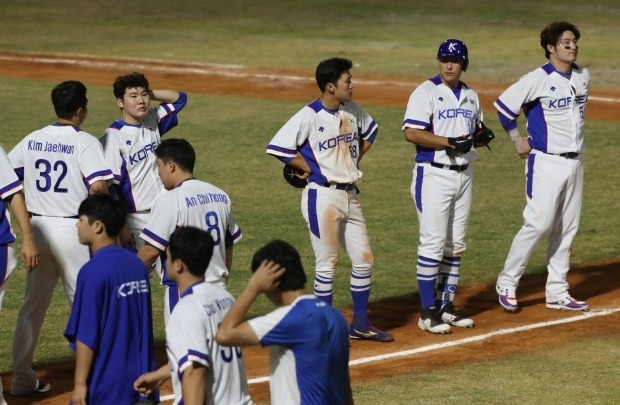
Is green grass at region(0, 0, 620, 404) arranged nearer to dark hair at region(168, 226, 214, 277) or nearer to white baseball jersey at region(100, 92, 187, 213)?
white baseball jersey at region(100, 92, 187, 213)

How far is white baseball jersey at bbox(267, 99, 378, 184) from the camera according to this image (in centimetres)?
880

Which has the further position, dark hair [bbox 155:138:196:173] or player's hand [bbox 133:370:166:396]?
dark hair [bbox 155:138:196:173]

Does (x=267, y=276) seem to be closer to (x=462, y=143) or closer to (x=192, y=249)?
(x=192, y=249)

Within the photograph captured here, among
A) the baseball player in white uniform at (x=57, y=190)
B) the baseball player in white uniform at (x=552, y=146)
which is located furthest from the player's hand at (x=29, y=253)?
the baseball player in white uniform at (x=552, y=146)

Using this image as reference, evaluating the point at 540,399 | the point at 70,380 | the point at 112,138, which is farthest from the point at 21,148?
the point at 540,399

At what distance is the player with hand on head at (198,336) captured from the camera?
17.3 ft

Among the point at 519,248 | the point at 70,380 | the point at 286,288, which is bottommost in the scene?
the point at 70,380

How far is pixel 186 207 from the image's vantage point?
21.9 ft

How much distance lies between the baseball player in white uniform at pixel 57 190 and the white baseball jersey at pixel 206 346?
2348 mm

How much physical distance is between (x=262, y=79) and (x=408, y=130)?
1335 cm

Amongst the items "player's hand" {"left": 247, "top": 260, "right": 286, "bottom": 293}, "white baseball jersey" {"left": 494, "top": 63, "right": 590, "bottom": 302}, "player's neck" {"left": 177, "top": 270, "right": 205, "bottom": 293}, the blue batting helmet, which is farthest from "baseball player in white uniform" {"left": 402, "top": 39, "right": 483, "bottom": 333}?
"player's hand" {"left": 247, "top": 260, "right": 286, "bottom": 293}

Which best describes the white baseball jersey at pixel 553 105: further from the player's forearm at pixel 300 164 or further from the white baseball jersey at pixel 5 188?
the white baseball jersey at pixel 5 188

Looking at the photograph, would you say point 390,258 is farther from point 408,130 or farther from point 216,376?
point 216,376

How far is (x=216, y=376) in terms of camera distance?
5.41 metres
